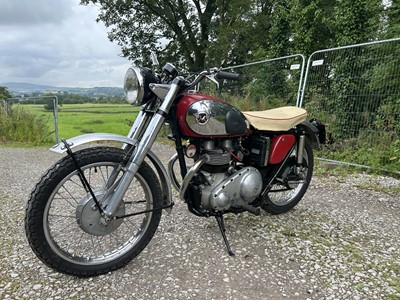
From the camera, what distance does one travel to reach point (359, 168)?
4934 mm

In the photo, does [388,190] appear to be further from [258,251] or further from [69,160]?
[69,160]

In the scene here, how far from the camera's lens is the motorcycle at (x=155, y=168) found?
1.96 metres

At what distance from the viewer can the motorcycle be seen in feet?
6.42

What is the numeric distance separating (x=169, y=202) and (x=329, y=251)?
1.30 metres

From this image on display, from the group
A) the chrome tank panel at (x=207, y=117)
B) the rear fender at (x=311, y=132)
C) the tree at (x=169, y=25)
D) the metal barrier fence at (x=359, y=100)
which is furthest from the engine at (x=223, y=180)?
the tree at (x=169, y=25)

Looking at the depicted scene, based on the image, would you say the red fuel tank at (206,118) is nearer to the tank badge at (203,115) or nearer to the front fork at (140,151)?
the tank badge at (203,115)

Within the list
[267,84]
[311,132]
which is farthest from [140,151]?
[267,84]

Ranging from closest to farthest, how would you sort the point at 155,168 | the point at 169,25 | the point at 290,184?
the point at 155,168
the point at 290,184
the point at 169,25

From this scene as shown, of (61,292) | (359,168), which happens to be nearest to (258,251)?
(61,292)

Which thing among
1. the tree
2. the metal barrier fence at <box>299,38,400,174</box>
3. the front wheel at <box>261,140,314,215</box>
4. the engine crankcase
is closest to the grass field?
the metal barrier fence at <box>299,38,400,174</box>

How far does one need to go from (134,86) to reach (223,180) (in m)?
0.95

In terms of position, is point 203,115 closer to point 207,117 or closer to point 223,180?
point 207,117

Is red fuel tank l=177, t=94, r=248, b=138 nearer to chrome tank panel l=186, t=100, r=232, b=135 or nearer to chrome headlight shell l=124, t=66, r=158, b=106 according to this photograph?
chrome tank panel l=186, t=100, r=232, b=135

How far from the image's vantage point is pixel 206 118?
2201 millimetres
